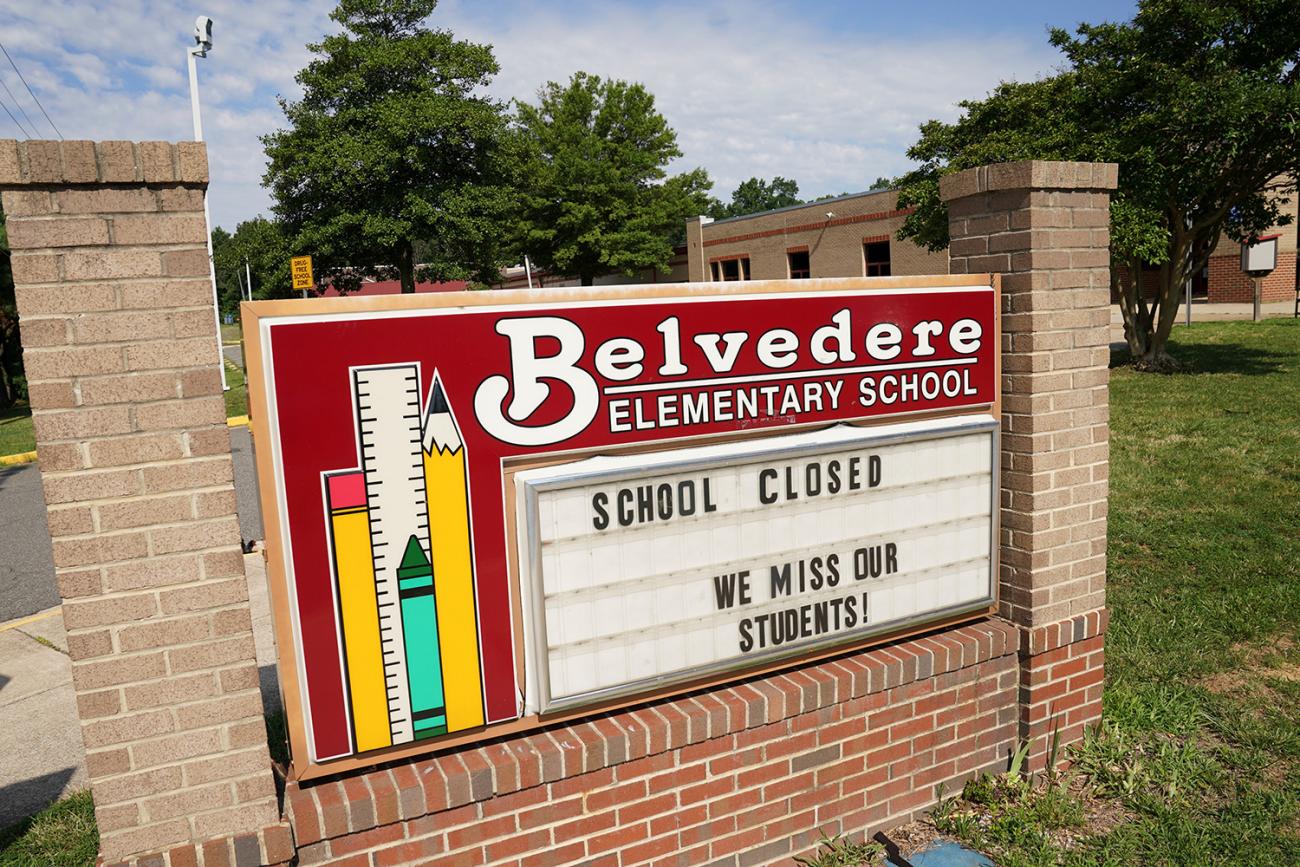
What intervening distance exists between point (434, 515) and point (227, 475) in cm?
71

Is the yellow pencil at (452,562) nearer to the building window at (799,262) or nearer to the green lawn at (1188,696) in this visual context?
the green lawn at (1188,696)

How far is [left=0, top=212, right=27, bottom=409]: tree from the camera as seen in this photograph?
81.4 ft

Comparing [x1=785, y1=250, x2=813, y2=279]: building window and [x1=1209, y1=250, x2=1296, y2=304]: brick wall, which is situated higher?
[x1=785, y1=250, x2=813, y2=279]: building window

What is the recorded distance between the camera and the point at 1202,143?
59.0 feet

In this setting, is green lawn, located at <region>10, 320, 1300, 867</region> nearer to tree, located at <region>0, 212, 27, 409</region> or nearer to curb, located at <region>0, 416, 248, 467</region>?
curb, located at <region>0, 416, 248, 467</region>

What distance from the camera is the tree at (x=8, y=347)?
24.8m

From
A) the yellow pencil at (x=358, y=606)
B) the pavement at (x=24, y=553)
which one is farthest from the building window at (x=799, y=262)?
the yellow pencil at (x=358, y=606)

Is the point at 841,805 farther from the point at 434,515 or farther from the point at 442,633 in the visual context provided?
the point at 434,515

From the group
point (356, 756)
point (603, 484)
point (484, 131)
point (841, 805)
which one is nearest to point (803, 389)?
point (603, 484)

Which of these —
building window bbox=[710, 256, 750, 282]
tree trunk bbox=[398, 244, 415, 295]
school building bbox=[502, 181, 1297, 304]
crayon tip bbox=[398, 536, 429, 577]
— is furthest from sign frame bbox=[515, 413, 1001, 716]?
building window bbox=[710, 256, 750, 282]

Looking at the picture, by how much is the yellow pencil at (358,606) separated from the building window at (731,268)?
145ft

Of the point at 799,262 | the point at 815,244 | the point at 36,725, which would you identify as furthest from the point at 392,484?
the point at 799,262

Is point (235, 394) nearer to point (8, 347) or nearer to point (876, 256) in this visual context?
point (8, 347)

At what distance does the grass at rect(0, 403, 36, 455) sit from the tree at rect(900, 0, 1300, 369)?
20.0 m
